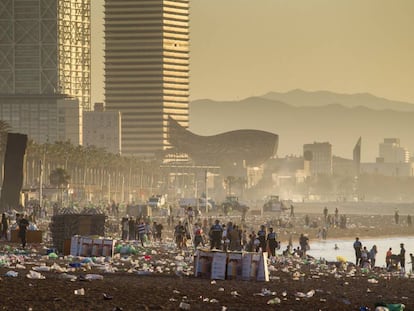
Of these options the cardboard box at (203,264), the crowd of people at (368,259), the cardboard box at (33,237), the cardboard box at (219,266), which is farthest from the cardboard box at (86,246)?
the crowd of people at (368,259)

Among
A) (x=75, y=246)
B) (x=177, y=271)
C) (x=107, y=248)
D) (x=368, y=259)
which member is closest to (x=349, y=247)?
(x=368, y=259)

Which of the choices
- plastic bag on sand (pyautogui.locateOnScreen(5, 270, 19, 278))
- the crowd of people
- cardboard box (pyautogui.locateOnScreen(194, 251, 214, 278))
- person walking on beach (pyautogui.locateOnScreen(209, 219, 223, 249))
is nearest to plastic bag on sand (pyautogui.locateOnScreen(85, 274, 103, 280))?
plastic bag on sand (pyautogui.locateOnScreen(5, 270, 19, 278))

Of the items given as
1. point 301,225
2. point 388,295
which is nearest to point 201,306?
point 388,295

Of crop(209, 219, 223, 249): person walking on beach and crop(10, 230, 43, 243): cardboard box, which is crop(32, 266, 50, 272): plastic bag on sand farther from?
crop(10, 230, 43, 243): cardboard box

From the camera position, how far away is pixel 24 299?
1257 inches

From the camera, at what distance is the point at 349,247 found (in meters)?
116

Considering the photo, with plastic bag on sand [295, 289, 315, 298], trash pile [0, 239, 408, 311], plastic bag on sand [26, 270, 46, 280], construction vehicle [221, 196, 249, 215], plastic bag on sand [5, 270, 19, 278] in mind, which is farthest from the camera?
construction vehicle [221, 196, 249, 215]

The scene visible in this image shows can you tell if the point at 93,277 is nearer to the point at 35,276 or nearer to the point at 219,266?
the point at 35,276

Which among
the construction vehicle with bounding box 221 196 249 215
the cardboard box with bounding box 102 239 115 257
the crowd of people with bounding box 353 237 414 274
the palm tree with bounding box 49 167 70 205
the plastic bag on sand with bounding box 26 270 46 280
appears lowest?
the crowd of people with bounding box 353 237 414 274

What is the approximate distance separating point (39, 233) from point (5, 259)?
15.9m

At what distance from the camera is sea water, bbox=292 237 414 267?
97756mm

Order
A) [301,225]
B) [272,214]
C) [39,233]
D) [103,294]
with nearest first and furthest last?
[103,294], [39,233], [301,225], [272,214]

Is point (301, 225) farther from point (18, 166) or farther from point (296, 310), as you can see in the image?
point (296, 310)

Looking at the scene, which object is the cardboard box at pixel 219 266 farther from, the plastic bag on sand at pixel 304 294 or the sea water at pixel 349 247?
the sea water at pixel 349 247
